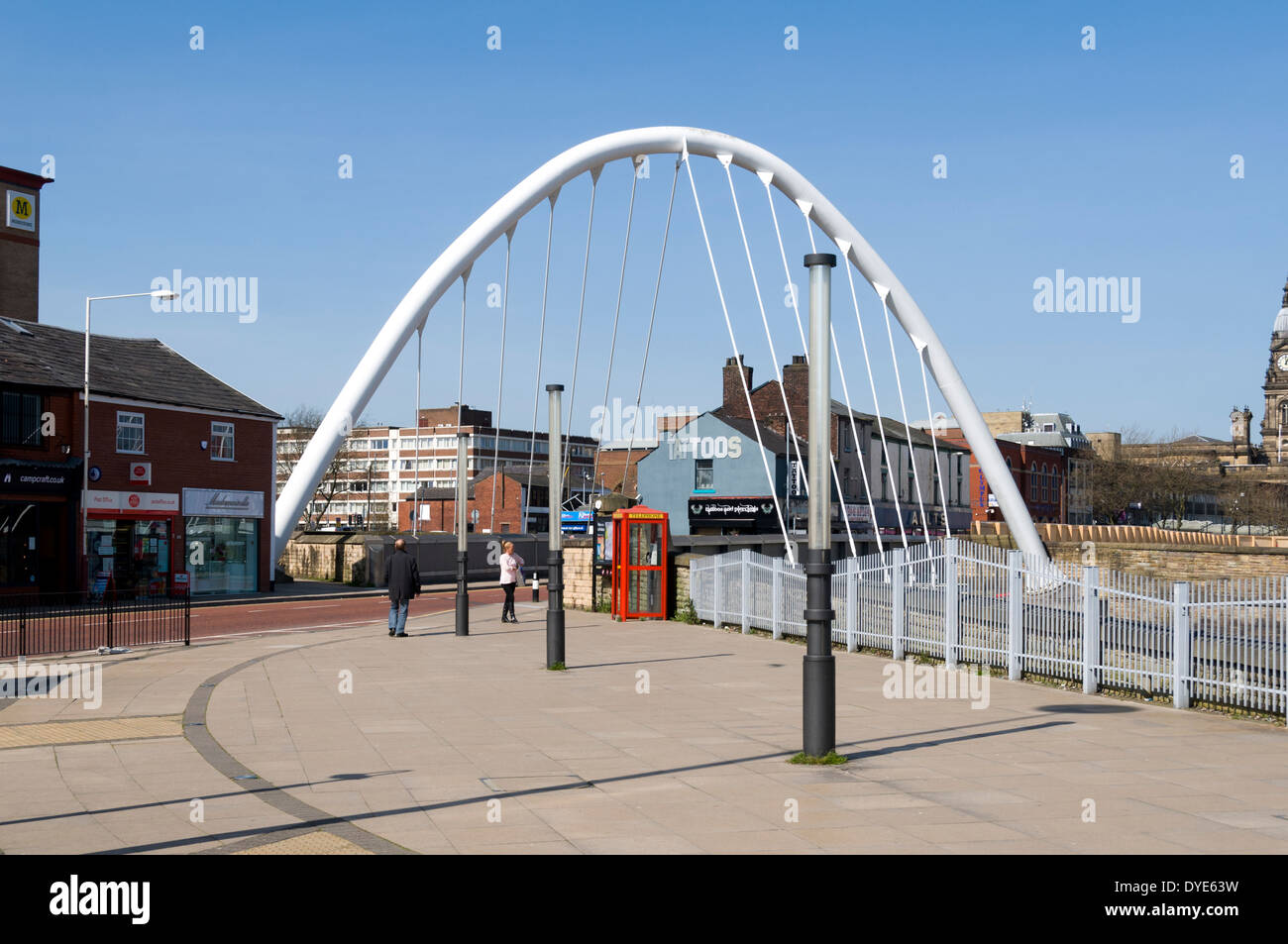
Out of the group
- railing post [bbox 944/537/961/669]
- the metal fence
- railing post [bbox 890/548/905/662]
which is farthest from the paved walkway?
railing post [bbox 890/548/905/662]

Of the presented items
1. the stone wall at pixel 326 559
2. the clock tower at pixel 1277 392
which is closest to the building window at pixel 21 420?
the stone wall at pixel 326 559

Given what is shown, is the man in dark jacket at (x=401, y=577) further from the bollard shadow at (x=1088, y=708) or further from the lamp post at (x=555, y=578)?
the bollard shadow at (x=1088, y=708)

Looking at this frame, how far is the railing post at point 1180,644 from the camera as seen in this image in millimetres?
12977

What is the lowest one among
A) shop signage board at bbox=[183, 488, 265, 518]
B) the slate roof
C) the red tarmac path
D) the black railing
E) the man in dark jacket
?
the red tarmac path

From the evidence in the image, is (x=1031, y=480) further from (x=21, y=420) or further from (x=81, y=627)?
(x=81, y=627)

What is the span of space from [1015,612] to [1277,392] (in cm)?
16635

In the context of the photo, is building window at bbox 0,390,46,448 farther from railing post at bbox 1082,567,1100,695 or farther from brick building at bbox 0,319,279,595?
railing post at bbox 1082,567,1100,695

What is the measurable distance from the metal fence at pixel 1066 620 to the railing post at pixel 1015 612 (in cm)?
1

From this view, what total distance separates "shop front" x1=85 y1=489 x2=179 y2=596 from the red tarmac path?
3744 mm

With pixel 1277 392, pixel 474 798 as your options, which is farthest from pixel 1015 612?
pixel 1277 392

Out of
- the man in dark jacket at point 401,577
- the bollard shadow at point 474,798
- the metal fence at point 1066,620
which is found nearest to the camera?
the bollard shadow at point 474,798

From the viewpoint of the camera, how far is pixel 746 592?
24.0 meters

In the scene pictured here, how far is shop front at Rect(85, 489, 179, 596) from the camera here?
35719 millimetres
